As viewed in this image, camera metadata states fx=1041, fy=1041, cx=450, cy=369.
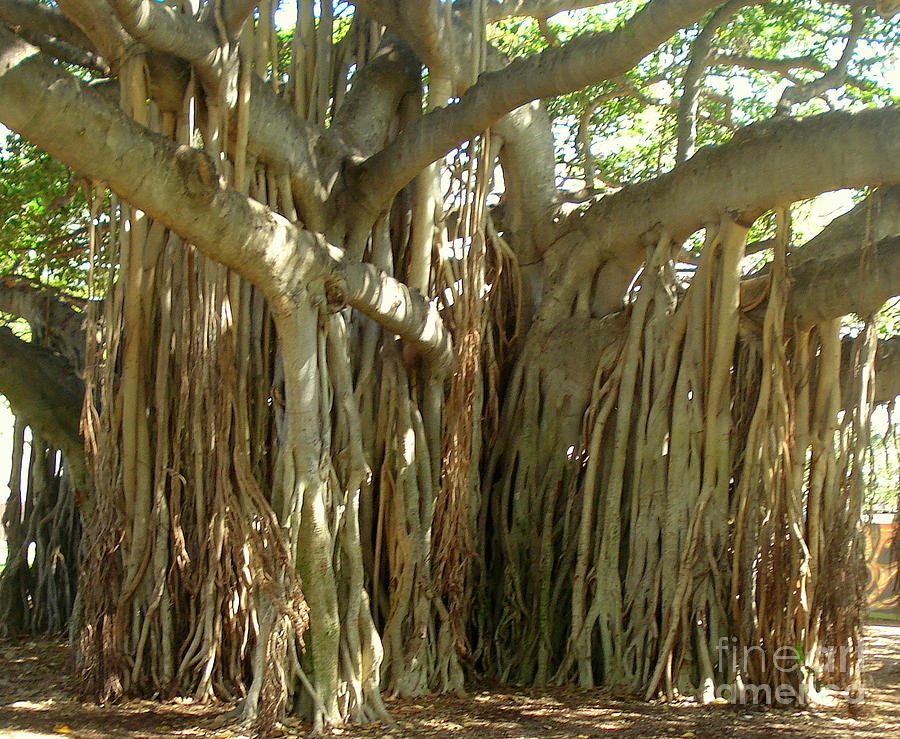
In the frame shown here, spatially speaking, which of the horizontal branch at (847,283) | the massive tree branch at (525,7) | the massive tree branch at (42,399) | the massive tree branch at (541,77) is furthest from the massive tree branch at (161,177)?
the massive tree branch at (525,7)

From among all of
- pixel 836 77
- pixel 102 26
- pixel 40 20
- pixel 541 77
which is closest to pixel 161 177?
pixel 102 26

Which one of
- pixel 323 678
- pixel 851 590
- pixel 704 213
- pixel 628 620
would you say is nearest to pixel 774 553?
pixel 851 590

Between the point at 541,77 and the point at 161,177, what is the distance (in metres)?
1.49

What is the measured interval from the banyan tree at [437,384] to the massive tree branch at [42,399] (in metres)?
0.02

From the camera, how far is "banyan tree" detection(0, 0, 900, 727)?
409cm

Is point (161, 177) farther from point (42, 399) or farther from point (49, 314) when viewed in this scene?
point (49, 314)

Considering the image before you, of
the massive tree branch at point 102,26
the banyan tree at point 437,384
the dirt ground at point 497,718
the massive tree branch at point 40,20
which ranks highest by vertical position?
the massive tree branch at point 40,20

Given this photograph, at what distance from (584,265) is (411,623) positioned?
219 cm

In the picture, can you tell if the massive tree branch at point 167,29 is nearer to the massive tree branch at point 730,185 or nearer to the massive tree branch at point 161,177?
the massive tree branch at point 161,177

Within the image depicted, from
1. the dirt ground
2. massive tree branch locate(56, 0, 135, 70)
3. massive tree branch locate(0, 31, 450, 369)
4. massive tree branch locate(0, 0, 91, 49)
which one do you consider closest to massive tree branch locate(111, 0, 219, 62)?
massive tree branch locate(56, 0, 135, 70)

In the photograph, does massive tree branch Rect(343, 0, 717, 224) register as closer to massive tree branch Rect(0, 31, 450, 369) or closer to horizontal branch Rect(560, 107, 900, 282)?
massive tree branch Rect(0, 31, 450, 369)

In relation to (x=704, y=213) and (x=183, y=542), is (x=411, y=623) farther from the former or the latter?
(x=704, y=213)

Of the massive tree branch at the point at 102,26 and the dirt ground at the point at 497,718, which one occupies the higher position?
the massive tree branch at the point at 102,26

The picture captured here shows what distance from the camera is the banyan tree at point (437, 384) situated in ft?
13.4
